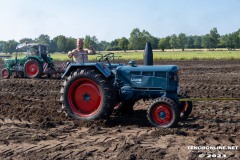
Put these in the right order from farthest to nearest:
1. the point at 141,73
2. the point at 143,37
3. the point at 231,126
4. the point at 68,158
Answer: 1. the point at 143,37
2. the point at 141,73
3. the point at 231,126
4. the point at 68,158

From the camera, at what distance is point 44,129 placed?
6.30 meters

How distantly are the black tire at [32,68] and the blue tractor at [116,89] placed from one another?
33.4 feet

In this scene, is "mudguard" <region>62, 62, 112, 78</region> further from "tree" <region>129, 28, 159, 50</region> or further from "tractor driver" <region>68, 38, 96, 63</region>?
"tree" <region>129, 28, 159, 50</region>

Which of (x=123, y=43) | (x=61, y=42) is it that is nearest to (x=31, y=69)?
(x=61, y=42)

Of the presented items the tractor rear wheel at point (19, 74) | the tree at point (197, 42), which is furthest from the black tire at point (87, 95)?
the tree at point (197, 42)

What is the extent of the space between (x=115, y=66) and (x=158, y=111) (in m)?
1.70

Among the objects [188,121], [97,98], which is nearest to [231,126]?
[188,121]

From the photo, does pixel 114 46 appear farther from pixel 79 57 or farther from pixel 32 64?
pixel 79 57

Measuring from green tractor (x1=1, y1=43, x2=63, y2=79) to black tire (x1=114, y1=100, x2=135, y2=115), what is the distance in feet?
31.0

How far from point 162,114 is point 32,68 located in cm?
1220

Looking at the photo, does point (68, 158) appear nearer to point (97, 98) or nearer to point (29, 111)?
point (97, 98)

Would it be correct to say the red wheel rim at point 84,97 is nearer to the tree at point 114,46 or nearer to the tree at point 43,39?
the tree at point 43,39

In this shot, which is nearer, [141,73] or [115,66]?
[141,73]

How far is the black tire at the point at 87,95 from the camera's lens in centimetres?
667
